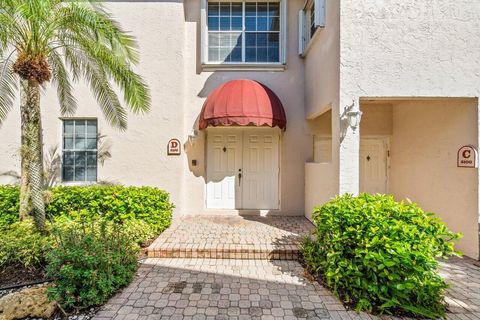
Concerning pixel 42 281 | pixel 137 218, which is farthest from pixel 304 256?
pixel 42 281

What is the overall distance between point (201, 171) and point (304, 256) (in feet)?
18.4

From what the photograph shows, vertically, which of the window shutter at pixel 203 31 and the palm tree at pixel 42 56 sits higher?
the window shutter at pixel 203 31

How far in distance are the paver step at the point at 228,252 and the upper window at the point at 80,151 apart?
531 cm

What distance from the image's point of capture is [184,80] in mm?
9922

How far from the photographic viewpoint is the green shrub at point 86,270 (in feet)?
15.2

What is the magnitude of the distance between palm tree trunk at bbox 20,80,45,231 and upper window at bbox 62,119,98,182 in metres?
2.82

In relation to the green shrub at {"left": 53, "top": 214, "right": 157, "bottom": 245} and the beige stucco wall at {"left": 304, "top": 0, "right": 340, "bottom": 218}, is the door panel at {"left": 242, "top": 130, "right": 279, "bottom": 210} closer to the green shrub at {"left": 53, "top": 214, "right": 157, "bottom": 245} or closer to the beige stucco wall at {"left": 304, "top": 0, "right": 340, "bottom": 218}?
the beige stucco wall at {"left": 304, "top": 0, "right": 340, "bottom": 218}

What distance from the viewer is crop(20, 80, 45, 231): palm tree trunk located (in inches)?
263

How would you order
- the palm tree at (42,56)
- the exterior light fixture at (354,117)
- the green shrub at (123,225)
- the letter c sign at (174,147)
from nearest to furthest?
1. the palm tree at (42,56)
2. the exterior light fixture at (354,117)
3. the green shrub at (123,225)
4. the letter c sign at (174,147)

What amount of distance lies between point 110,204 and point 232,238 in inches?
172

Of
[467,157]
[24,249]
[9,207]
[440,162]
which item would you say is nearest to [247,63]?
[440,162]

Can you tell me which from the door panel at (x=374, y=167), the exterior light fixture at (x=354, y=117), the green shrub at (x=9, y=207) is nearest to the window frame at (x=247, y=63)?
the exterior light fixture at (x=354, y=117)

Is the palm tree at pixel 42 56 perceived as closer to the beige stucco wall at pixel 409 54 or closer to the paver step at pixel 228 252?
the paver step at pixel 228 252

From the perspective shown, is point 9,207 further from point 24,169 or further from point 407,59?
point 407,59
